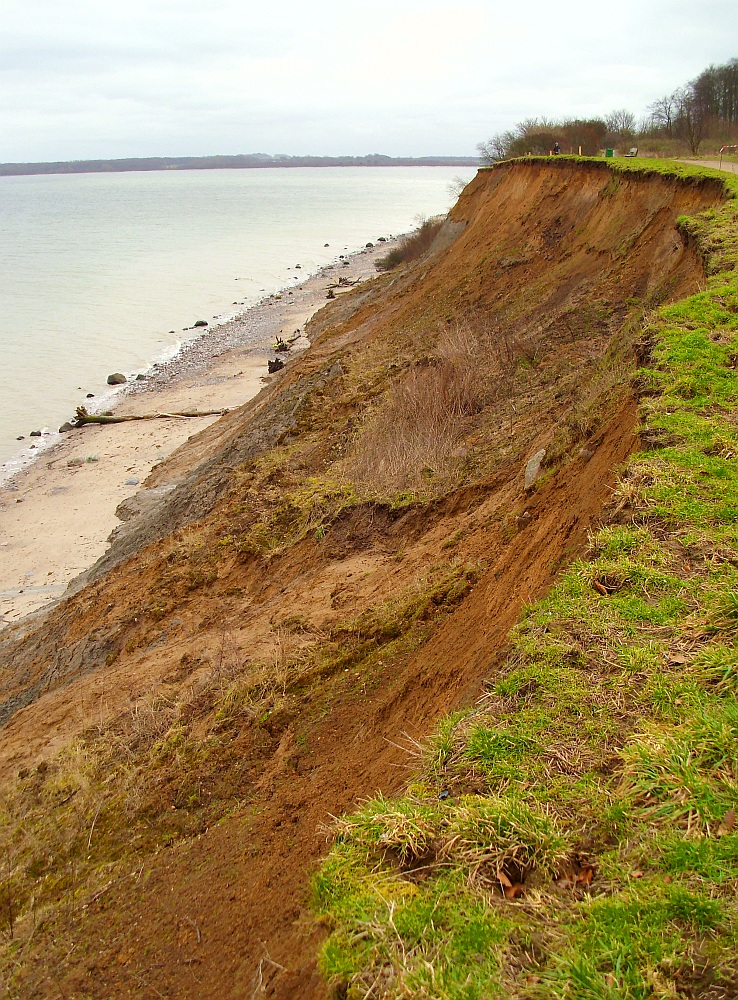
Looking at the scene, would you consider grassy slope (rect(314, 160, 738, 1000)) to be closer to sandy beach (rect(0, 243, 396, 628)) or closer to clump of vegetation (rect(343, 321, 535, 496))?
clump of vegetation (rect(343, 321, 535, 496))

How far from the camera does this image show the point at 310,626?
22.6 feet

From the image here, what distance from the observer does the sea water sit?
30.4 metres

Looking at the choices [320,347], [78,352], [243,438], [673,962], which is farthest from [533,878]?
[78,352]

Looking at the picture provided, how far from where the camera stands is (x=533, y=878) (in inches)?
112

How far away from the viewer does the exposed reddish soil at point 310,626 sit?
3.81 metres

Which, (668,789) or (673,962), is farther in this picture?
(668,789)

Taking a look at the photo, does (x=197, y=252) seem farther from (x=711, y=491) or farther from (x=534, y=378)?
(x=711, y=491)

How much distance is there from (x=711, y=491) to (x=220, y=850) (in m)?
3.97

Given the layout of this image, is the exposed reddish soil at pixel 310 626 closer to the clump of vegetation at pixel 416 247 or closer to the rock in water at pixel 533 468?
the rock in water at pixel 533 468

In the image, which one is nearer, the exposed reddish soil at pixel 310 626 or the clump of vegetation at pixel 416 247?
the exposed reddish soil at pixel 310 626

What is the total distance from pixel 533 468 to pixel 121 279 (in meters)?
50.4

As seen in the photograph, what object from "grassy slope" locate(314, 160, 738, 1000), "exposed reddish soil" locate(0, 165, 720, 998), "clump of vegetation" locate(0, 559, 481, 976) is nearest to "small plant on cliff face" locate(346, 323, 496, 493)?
"exposed reddish soil" locate(0, 165, 720, 998)

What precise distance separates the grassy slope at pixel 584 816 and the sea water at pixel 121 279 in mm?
21199

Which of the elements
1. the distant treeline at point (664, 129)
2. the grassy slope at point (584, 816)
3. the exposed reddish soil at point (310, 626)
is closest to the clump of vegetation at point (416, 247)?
the distant treeline at point (664, 129)
